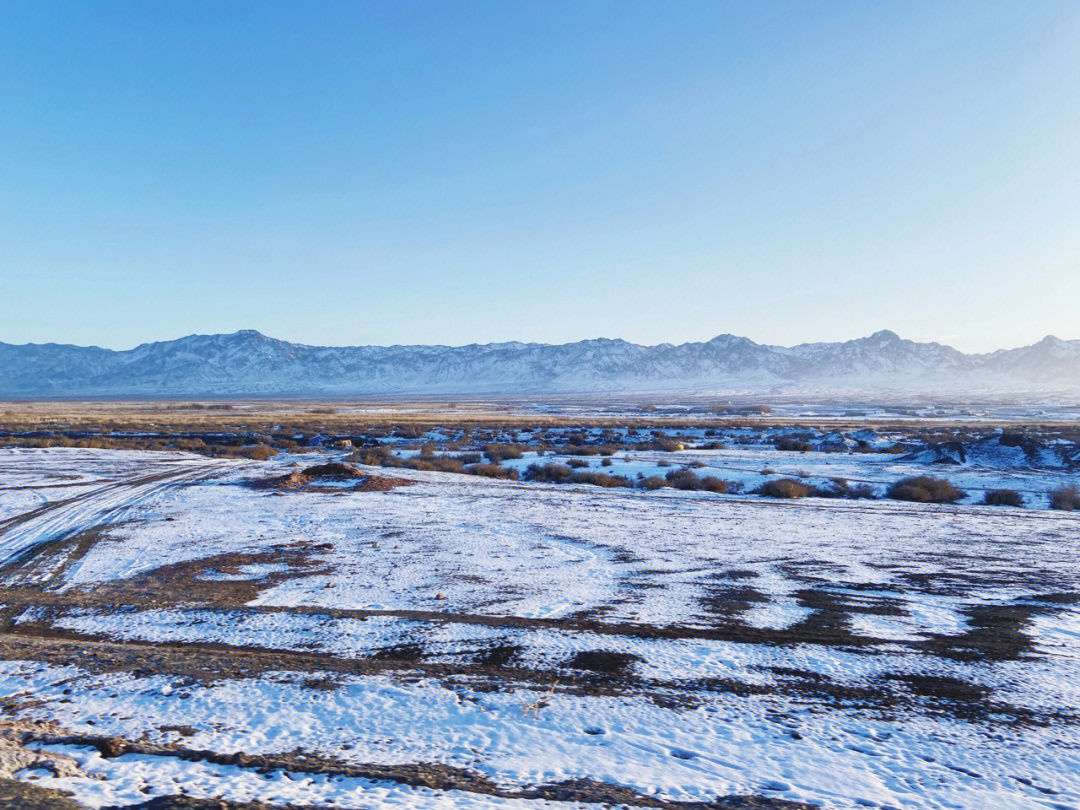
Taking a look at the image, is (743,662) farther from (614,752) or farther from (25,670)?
(25,670)

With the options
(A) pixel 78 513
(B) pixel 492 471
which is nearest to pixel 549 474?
(B) pixel 492 471

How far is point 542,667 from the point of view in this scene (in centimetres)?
719

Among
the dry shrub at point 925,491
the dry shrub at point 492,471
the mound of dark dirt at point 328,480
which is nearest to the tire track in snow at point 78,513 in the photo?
the mound of dark dirt at point 328,480

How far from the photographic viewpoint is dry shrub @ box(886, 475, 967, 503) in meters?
21.8

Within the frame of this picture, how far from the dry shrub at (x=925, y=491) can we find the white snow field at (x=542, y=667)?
25.5ft

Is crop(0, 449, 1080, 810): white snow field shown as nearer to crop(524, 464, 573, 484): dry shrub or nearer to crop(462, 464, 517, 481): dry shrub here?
crop(524, 464, 573, 484): dry shrub

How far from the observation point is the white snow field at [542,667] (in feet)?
16.9

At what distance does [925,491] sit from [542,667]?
1922 cm

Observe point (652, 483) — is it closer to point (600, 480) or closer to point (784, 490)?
point (600, 480)

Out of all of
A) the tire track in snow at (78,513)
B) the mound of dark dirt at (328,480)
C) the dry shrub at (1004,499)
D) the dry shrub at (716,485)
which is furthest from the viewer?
the dry shrub at (716,485)

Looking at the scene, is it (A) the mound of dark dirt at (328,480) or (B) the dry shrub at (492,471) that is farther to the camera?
(B) the dry shrub at (492,471)

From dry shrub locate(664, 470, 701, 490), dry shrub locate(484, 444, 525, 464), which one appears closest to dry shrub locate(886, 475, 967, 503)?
dry shrub locate(664, 470, 701, 490)

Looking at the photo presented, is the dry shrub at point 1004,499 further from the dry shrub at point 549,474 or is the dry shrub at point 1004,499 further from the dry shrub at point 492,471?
the dry shrub at point 492,471

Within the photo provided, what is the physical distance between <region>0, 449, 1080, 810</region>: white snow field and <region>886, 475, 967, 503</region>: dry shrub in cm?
776
